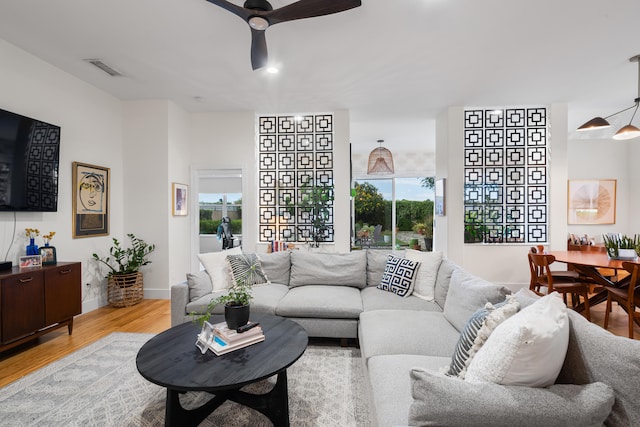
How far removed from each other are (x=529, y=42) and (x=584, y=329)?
3.05 metres

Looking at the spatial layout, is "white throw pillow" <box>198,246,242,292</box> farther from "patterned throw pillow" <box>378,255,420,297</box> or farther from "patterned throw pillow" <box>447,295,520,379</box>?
"patterned throw pillow" <box>447,295,520,379</box>

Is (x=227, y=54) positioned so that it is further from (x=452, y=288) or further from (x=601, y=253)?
(x=601, y=253)

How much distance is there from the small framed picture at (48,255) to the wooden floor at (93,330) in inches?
30.0

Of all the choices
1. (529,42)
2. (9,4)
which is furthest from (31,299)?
(529,42)

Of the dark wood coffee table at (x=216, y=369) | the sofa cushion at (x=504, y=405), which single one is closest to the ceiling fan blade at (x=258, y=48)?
the dark wood coffee table at (x=216, y=369)

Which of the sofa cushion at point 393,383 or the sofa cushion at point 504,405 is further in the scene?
the sofa cushion at point 393,383

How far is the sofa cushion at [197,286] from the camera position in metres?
3.00

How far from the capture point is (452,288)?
8.03 feet

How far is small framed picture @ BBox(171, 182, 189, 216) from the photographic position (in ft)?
15.4

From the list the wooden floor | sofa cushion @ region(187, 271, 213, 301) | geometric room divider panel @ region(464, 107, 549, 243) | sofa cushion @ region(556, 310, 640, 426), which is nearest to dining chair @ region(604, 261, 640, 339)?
the wooden floor

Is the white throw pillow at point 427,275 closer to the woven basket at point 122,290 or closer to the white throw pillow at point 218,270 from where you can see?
the white throw pillow at point 218,270

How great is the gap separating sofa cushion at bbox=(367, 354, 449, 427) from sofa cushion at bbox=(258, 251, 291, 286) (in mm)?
1891

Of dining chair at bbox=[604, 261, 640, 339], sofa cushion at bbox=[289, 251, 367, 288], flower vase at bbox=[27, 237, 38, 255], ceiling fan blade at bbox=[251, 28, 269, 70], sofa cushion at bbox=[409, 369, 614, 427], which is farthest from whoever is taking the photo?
sofa cushion at bbox=[289, 251, 367, 288]

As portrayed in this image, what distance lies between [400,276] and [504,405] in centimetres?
209
